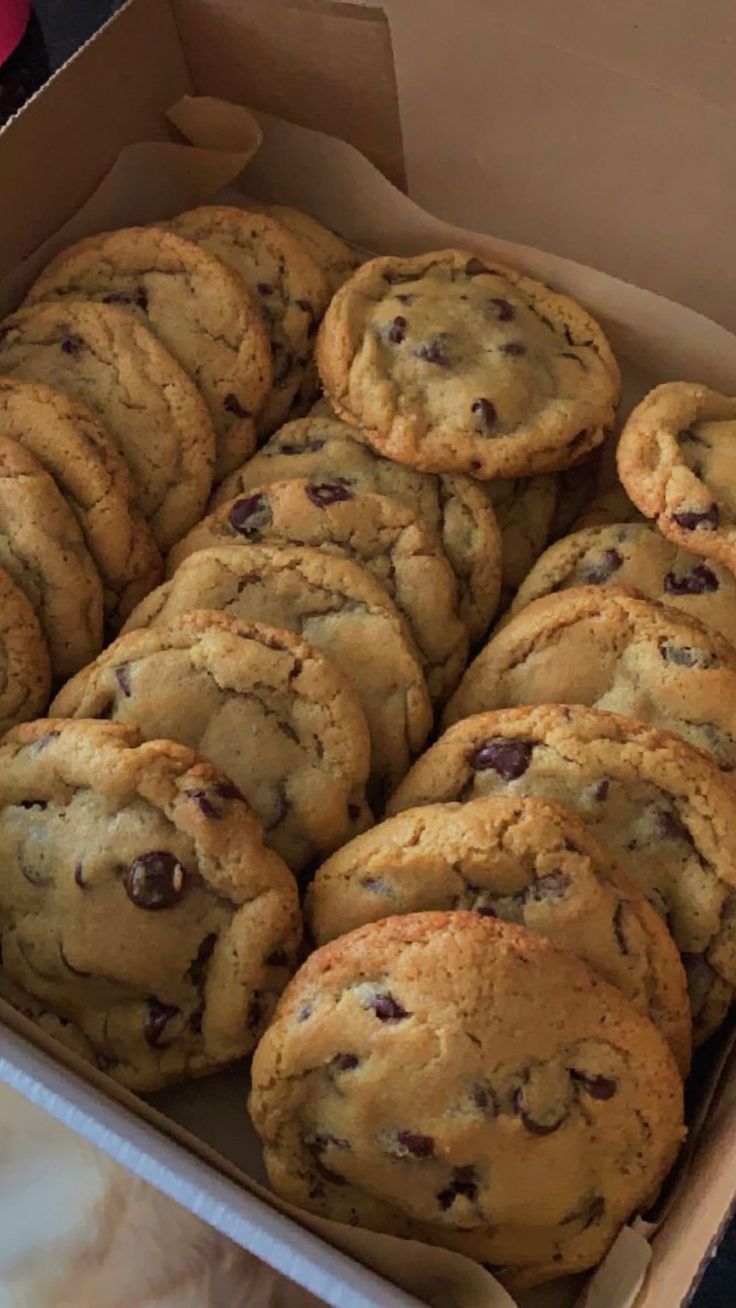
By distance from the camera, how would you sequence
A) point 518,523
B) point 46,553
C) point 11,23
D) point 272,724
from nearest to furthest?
point 272,724
point 46,553
point 518,523
point 11,23

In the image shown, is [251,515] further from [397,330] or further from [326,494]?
[397,330]

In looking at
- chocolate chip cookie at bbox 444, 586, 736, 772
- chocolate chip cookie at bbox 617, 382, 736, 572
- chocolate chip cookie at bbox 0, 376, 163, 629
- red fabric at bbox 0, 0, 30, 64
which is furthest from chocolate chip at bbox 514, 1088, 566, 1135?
red fabric at bbox 0, 0, 30, 64

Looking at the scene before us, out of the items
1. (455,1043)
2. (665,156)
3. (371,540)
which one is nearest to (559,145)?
(665,156)

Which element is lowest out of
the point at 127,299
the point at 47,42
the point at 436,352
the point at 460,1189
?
the point at 460,1189

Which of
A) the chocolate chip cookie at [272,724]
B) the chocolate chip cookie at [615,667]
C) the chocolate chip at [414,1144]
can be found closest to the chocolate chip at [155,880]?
the chocolate chip cookie at [272,724]

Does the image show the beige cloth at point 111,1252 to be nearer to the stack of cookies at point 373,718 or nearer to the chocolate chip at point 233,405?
the stack of cookies at point 373,718

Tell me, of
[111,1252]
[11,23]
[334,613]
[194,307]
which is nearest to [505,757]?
[334,613]

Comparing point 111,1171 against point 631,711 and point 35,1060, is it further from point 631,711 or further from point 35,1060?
point 631,711
